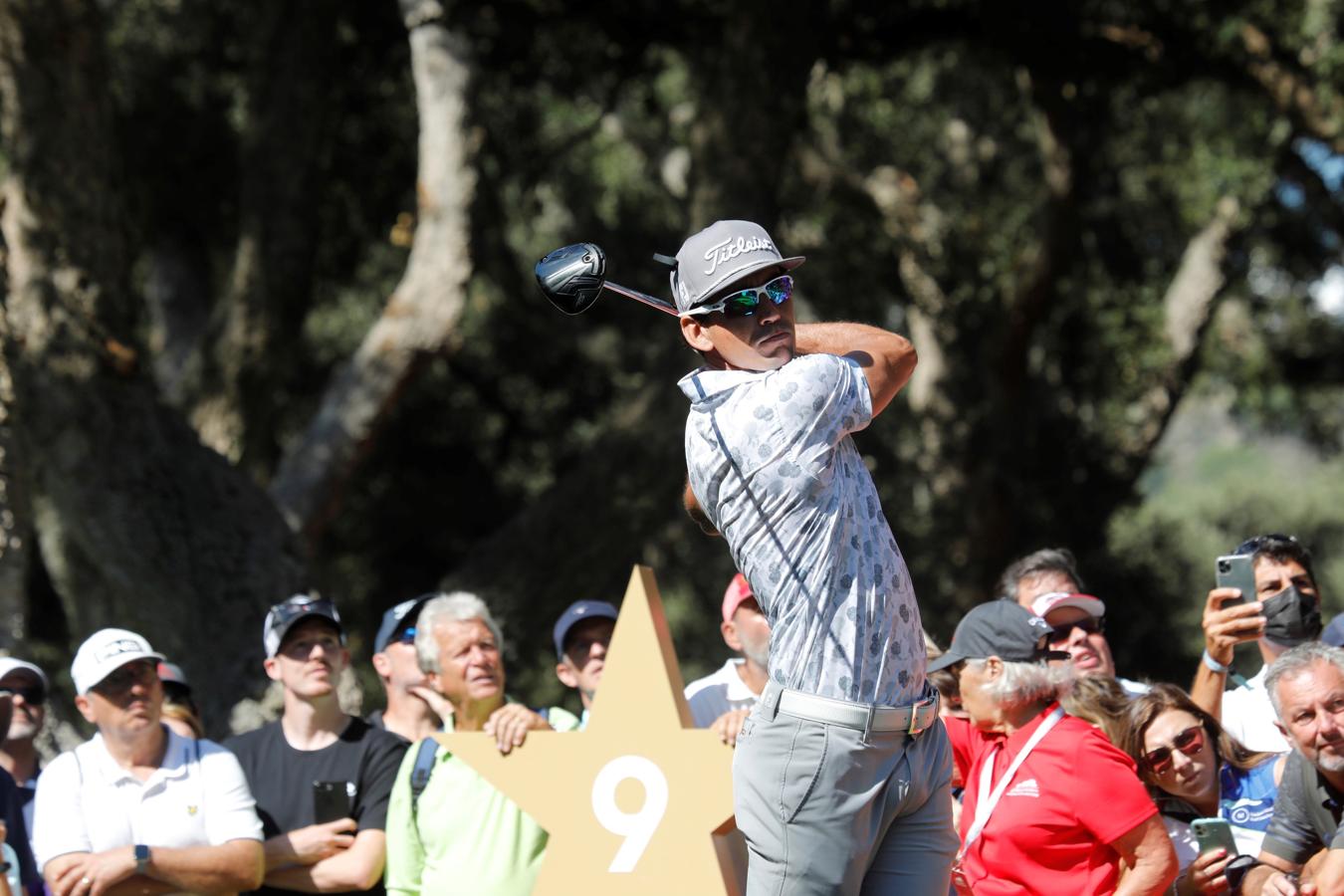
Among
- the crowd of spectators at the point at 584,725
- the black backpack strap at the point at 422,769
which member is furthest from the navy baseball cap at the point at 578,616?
the black backpack strap at the point at 422,769

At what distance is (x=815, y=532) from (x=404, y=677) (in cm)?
332

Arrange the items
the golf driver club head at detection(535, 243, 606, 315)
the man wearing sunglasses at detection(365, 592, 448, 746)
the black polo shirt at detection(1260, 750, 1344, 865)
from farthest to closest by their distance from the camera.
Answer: the man wearing sunglasses at detection(365, 592, 448, 746), the black polo shirt at detection(1260, 750, 1344, 865), the golf driver club head at detection(535, 243, 606, 315)

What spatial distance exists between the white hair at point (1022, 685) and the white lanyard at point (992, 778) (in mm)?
68

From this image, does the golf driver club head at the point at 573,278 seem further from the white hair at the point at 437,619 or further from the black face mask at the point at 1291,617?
the black face mask at the point at 1291,617

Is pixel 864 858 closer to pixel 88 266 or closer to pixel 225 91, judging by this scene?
pixel 88 266

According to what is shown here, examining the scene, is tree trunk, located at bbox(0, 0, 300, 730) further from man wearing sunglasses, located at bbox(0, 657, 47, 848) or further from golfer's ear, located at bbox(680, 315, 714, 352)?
golfer's ear, located at bbox(680, 315, 714, 352)

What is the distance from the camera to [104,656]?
5785 millimetres

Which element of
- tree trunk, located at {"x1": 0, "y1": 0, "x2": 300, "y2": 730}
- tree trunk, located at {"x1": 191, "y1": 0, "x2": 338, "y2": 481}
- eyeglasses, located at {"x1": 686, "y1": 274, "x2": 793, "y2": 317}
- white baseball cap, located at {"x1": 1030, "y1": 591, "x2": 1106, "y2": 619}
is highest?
tree trunk, located at {"x1": 191, "y1": 0, "x2": 338, "y2": 481}

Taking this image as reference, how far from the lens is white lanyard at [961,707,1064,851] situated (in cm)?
480

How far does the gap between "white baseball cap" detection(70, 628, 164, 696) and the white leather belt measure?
119 inches

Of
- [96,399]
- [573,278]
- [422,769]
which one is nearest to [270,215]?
[96,399]

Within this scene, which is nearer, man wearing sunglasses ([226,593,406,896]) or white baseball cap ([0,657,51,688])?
man wearing sunglasses ([226,593,406,896])

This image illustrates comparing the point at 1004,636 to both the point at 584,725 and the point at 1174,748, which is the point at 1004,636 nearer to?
the point at 1174,748

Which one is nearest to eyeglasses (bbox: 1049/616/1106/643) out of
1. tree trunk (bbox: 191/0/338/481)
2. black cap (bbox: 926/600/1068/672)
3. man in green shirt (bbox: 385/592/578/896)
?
black cap (bbox: 926/600/1068/672)
